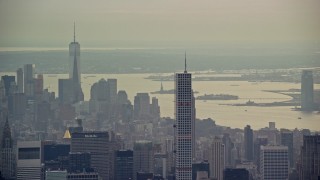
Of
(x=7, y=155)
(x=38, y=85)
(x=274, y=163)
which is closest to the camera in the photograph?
(x=7, y=155)

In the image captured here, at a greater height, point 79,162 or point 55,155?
point 55,155

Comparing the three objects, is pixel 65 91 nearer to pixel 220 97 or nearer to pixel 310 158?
pixel 220 97

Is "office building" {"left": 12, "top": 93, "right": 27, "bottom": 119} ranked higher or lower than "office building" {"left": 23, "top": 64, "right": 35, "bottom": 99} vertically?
lower

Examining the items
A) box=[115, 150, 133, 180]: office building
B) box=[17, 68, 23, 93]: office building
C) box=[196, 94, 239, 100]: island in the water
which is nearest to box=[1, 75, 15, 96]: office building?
box=[17, 68, 23, 93]: office building

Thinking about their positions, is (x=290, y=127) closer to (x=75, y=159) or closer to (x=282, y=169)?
(x=282, y=169)

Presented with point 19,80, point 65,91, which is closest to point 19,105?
point 19,80

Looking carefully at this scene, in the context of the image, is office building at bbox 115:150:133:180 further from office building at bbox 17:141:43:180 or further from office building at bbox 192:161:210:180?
office building at bbox 17:141:43:180

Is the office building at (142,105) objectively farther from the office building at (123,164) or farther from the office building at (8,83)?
the office building at (8,83)

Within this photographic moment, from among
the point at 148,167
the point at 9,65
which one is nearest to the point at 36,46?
the point at 9,65
